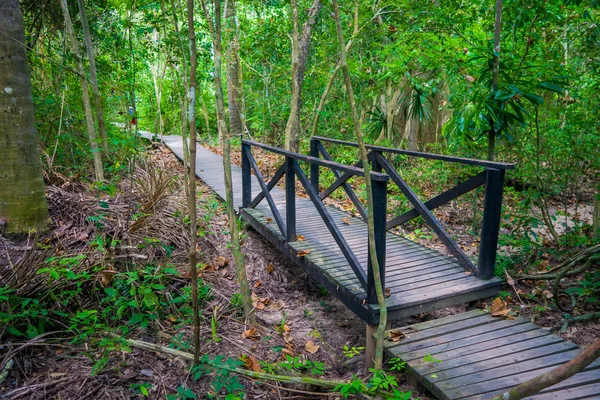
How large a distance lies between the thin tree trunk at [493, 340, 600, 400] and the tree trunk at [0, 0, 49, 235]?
12.1 ft

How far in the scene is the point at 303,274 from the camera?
4938 millimetres

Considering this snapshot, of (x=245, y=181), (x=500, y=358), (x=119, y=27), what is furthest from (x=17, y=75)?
(x=119, y=27)

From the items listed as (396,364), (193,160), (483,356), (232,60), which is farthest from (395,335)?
(232,60)

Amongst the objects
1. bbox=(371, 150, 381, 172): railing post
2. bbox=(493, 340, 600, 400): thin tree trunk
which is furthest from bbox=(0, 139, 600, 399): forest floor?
bbox=(371, 150, 381, 172): railing post

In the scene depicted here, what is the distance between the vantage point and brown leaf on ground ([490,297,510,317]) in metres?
3.20

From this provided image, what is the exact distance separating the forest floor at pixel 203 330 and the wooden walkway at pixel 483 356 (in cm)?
23

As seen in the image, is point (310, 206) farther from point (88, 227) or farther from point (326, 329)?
point (88, 227)

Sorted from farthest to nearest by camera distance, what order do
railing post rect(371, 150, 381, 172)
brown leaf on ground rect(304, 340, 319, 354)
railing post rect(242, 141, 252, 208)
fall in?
railing post rect(242, 141, 252, 208) → railing post rect(371, 150, 381, 172) → brown leaf on ground rect(304, 340, 319, 354)

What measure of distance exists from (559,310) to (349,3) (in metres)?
8.10

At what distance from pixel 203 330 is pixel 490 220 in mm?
2523

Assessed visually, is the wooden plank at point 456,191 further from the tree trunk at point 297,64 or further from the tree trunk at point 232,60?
the tree trunk at point 232,60

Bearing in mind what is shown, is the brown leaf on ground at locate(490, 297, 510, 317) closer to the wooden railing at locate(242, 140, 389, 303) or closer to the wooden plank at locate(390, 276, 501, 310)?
the wooden plank at locate(390, 276, 501, 310)

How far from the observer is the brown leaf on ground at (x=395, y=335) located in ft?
9.81

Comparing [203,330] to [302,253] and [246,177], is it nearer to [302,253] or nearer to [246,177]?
[302,253]
